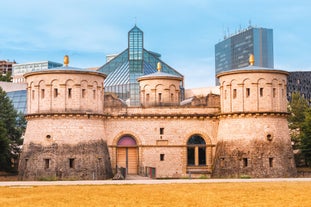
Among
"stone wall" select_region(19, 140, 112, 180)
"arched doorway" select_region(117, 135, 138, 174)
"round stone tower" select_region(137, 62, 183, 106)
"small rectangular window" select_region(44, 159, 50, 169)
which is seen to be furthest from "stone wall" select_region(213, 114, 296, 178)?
"small rectangular window" select_region(44, 159, 50, 169)

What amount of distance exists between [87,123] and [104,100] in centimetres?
827

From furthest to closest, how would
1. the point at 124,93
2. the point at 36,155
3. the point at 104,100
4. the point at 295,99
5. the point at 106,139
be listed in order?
the point at 124,93
the point at 295,99
the point at 104,100
the point at 106,139
the point at 36,155

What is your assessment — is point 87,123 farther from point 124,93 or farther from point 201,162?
point 124,93

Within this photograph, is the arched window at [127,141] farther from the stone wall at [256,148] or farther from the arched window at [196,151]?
the stone wall at [256,148]

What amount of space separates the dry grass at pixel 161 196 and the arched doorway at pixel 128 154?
60.7 ft

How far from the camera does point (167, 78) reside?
62.7m

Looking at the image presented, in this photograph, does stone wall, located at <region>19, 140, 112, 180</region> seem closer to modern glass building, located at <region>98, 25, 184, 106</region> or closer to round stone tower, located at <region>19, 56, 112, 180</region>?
round stone tower, located at <region>19, 56, 112, 180</region>

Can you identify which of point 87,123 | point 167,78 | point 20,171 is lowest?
point 20,171

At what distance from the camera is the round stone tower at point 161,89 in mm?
62656

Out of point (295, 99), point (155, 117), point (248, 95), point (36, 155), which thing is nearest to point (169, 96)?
point (155, 117)

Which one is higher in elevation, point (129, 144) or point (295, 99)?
point (295, 99)

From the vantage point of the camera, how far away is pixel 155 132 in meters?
57.1

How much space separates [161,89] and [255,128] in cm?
1270

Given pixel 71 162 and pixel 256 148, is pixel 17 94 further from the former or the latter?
pixel 256 148
